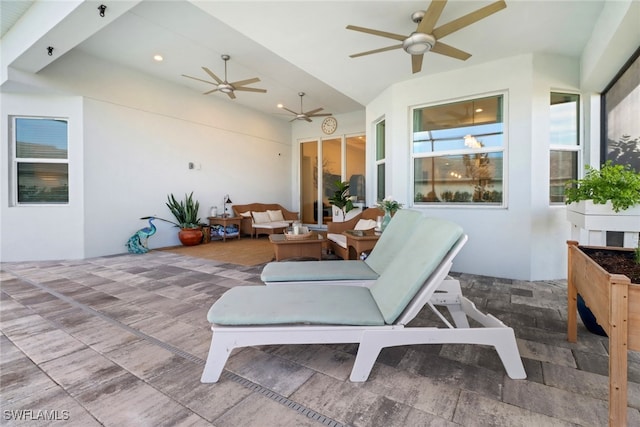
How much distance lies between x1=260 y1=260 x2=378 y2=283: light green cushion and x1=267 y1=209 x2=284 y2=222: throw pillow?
5.65m

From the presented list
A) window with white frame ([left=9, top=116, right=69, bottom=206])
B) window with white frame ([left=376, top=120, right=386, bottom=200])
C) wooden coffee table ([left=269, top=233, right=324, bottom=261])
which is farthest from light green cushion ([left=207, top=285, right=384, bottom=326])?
window with white frame ([left=9, top=116, right=69, bottom=206])

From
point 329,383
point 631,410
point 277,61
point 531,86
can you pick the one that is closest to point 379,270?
point 329,383

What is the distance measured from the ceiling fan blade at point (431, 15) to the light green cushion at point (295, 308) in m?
2.35

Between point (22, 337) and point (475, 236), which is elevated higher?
point (475, 236)

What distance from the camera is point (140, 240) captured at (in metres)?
5.61

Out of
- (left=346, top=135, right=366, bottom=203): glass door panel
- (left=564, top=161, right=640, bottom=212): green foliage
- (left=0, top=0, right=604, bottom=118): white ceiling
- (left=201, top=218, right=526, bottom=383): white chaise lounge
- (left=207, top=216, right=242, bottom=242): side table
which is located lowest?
(left=201, top=218, right=526, bottom=383): white chaise lounge

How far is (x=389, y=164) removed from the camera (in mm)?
4797

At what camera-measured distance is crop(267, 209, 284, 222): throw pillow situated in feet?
26.9

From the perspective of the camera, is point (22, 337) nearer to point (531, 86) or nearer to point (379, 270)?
point (379, 270)

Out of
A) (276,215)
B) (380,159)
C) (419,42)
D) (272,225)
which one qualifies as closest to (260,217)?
(272,225)

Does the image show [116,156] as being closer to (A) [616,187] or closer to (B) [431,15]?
(B) [431,15]

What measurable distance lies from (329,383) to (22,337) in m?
2.34

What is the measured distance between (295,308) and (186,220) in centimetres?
547

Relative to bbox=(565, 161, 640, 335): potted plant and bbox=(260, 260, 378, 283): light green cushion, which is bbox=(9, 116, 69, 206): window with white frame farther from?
bbox=(565, 161, 640, 335): potted plant
